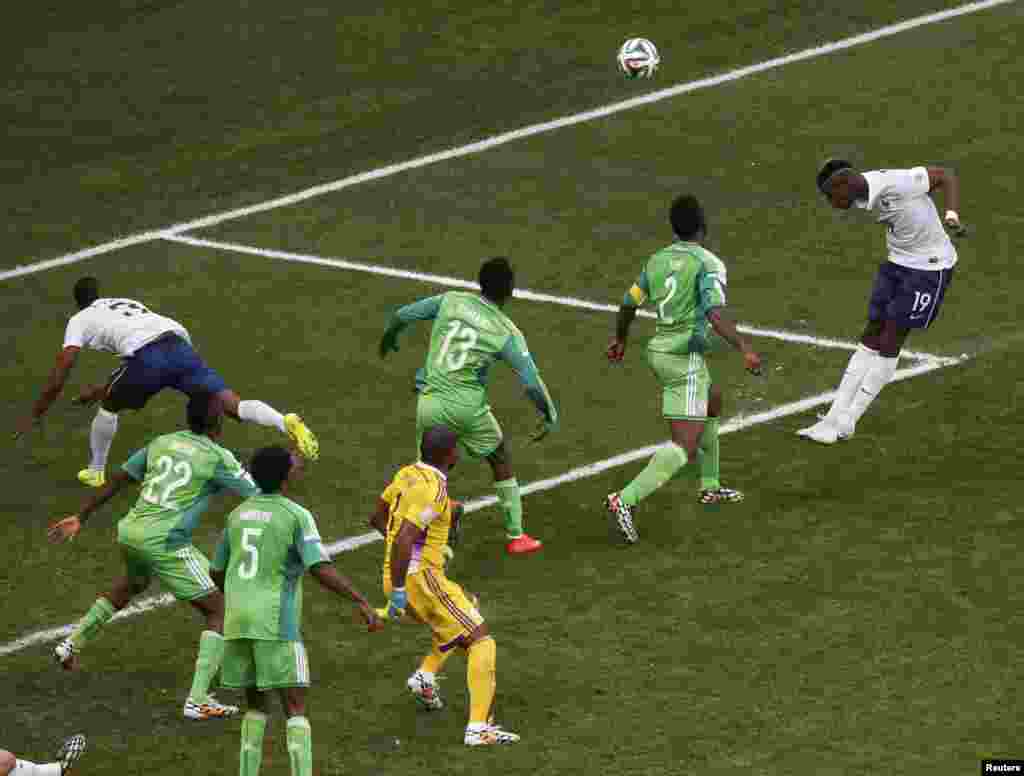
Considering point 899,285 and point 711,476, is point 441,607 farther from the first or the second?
point 899,285

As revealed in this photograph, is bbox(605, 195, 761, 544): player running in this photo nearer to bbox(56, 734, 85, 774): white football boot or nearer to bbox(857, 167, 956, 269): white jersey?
bbox(857, 167, 956, 269): white jersey

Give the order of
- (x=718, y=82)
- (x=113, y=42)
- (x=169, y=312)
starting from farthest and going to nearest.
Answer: (x=113, y=42), (x=718, y=82), (x=169, y=312)

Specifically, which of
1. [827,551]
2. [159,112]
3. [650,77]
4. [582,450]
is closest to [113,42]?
[159,112]

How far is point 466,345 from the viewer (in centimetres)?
1658

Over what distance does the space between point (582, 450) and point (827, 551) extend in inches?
125

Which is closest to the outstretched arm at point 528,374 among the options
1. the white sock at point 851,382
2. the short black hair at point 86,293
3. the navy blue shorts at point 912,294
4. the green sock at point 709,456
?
the green sock at point 709,456

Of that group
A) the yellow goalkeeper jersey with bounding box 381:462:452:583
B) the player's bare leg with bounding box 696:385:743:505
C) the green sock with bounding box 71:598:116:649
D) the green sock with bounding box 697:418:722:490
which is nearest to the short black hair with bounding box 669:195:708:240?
the player's bare leg with bounding box 696:385:743:505

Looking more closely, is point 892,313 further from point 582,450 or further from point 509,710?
point 509,710

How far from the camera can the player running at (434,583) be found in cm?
1397

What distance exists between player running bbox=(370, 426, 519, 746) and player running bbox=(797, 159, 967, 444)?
581cm

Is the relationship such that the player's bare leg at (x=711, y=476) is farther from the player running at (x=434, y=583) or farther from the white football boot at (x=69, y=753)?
the white football boot at (x=69, y=753)

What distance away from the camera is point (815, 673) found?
14.8m

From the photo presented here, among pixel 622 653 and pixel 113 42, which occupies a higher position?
pixel 113 42

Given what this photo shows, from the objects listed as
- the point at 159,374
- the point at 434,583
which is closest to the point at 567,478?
the point at 159,374
